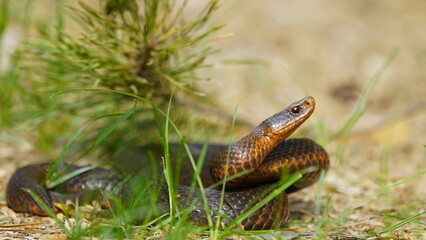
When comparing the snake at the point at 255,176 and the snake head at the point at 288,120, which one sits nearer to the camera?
the snake at the point at 255,176

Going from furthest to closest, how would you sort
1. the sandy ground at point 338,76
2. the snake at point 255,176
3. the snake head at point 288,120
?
the sandy ground at point 338,76 → the snake head at point 288,120 → the snake at point 255,176

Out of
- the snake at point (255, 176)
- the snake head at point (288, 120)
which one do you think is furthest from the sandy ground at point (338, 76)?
the snake head at point (288, 120)

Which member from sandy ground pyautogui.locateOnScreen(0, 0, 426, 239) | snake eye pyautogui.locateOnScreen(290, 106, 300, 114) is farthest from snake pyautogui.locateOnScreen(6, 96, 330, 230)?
sandy ground pyautogui.locateOnScreen(0, 0, 426, 239)

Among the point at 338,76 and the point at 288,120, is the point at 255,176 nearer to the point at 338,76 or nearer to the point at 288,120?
the point at 288,120

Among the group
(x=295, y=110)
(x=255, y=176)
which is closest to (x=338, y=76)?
(x=295, y=110)

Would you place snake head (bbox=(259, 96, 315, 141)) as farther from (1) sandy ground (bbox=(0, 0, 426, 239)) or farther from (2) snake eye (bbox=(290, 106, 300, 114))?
(1) sandy ground (bbox=(0, 0, 426, 239))

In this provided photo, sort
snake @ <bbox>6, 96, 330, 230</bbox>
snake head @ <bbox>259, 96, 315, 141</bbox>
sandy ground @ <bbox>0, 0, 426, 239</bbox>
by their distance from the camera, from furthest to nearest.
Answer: sandy ground @ <bbox>0, 0, 426, 239</bbox>, snake head @ <bbox>259, 96, 315, 141</bbox>, snake @ <bbox>6, 96, 330, 230</bbox>

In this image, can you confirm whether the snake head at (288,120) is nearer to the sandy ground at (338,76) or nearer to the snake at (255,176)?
the snake at (255,176)
